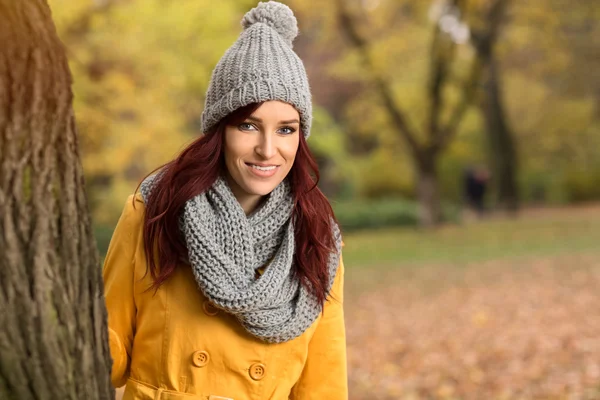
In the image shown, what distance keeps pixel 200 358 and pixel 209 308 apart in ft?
0.47

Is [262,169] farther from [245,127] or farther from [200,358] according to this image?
[200,358]

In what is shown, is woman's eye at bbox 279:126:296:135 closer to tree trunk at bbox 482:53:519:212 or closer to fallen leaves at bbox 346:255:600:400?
fallen leaves at bbox 346:255:600:400

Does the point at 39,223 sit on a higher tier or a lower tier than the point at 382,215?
higher

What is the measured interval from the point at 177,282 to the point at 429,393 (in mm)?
4903

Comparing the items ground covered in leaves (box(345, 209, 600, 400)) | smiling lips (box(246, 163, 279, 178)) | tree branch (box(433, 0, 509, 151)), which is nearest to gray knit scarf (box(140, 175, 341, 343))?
smiling lips (box(246, 163, 279, 178))

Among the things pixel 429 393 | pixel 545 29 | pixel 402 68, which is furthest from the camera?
pixel 402 68

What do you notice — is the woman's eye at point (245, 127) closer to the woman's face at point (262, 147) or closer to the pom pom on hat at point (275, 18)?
the woman's face at point (262, 147)

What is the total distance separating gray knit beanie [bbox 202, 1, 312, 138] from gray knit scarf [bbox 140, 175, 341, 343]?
238 mm

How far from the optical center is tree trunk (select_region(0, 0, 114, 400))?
178cm

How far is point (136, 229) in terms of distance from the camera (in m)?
2.46

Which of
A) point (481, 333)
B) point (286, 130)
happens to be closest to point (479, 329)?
point (481, 333)

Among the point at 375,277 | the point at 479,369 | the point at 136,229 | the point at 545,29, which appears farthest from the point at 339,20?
the point at 136,229

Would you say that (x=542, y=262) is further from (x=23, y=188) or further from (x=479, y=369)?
(x=23, y=188)

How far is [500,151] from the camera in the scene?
24.0 metres
